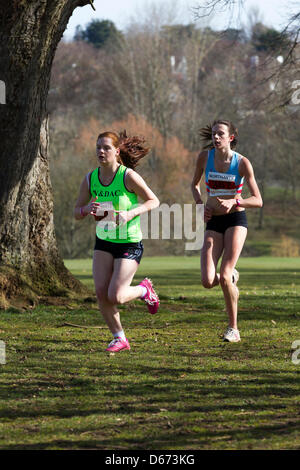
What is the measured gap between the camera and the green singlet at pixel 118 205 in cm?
751

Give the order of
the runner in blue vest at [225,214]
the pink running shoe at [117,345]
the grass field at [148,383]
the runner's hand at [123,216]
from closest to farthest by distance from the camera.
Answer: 1. the grass field at [148,383]
2. the runner's hand at [123,216]
3. the pink running shoe at [117,345]
4. the runner in blue vest at [225,214]

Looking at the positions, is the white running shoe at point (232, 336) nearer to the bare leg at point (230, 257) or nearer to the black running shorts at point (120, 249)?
the bare leg at point (230, 257)

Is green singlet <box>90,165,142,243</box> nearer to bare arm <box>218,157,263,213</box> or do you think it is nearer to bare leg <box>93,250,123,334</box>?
bare leg <box>93,250,123,334</box>

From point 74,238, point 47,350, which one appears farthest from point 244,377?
point 74,238

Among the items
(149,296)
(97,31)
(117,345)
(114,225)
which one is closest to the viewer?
(114,225)

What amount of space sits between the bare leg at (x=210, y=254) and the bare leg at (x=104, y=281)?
1.16 metres

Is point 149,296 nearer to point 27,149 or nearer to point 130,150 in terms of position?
point 130,150

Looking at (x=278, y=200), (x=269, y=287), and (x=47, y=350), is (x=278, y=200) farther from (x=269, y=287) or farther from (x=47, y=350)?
(x=47, y=350)

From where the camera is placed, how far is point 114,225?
7473 mm

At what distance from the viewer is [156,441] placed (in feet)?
14.8

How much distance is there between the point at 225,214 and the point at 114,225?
1388 mm

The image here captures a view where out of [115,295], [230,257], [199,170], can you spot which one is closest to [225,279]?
[230,257]

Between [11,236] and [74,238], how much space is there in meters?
31.2

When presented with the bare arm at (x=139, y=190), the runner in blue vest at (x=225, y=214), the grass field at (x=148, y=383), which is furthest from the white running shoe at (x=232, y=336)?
the bare arm at (x=139, y=190)
